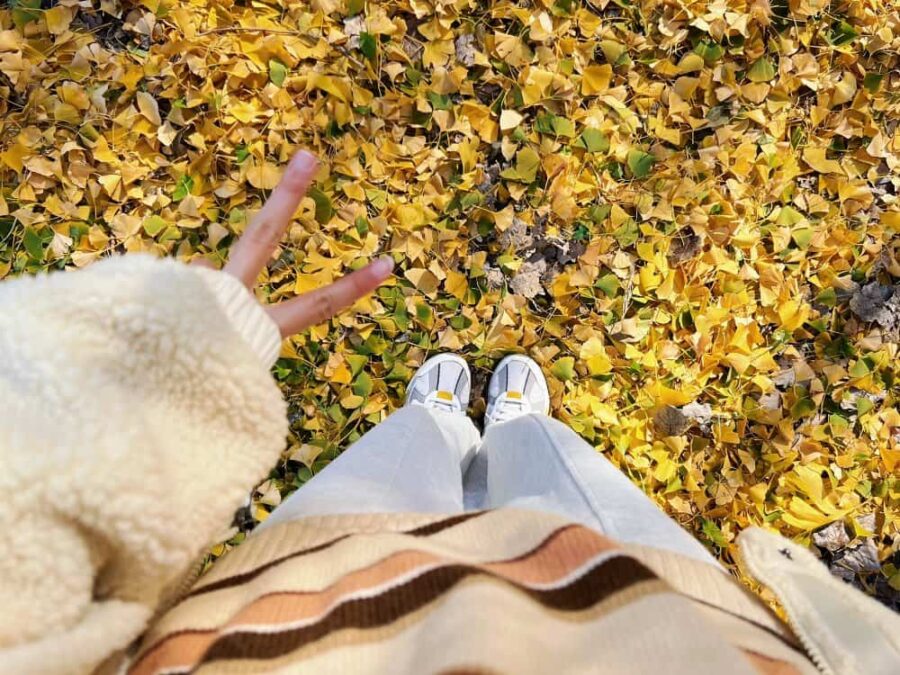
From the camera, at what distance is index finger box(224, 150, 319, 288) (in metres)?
0.66

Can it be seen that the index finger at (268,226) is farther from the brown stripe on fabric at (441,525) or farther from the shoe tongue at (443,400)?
the shoe tongue at (443,400)

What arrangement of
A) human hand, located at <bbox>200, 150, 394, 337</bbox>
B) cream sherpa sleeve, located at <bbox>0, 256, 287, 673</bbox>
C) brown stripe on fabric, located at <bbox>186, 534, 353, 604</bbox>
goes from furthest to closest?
human hand, located at <bbox>200, 150, 394, 337</bbox>
brown stripe on fabric, located at <bbox>186, 534, 353, 604</bbox>
cream sherpa sleeve, located at <bbox>0, 256, 287, 673</bbox>

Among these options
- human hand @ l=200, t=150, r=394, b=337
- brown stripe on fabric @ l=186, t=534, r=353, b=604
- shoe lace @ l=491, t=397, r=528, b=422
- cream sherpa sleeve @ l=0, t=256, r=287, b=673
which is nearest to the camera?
cream sherpa sleeve @ l=0, t=256, r=287, b=673

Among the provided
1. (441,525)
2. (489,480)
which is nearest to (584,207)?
(489,480)

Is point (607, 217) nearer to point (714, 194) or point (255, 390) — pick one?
point (714, 194)

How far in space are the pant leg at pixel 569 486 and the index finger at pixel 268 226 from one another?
0.43m

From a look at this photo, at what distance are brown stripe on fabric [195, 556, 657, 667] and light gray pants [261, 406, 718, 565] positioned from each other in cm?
17

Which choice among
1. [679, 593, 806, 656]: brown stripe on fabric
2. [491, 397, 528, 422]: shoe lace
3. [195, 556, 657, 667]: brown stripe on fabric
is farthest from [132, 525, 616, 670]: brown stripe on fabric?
[491, 397, 528, 422]: shoe lace

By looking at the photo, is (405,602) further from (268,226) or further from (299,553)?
(268,226)

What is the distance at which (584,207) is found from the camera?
50.7 inches

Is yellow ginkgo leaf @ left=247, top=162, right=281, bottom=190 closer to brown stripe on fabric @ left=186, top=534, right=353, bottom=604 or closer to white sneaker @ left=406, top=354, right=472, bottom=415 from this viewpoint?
white sneaker @ left=406, top=354, right=472, bottom=415

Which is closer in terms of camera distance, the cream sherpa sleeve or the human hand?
the cream sherpa sleeve

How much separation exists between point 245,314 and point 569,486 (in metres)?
0.47

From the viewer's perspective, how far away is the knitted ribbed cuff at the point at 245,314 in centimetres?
54
